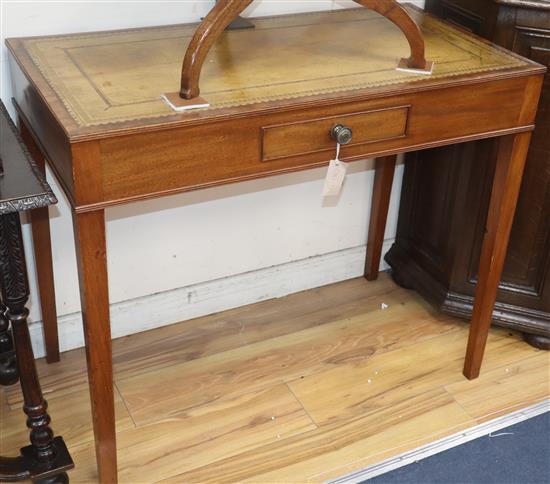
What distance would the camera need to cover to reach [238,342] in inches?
86.0

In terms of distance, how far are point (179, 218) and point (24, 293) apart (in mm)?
665

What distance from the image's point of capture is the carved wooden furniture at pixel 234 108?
1.35 metres

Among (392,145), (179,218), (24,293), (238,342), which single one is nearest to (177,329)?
(238,342)

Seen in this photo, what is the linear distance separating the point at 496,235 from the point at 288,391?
2.09ft

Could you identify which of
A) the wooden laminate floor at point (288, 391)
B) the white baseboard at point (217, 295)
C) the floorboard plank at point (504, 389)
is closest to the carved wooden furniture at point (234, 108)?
the wooden laminate floor at point (288, 391)

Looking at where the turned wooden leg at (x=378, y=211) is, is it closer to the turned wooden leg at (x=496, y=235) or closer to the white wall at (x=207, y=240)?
the white wall at (x=207, y=240)

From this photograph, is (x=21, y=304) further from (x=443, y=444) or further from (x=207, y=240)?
(x=443, y=444)

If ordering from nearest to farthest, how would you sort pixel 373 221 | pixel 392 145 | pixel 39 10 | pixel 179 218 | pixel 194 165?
pixel 194 165, pixel 392 145, pixel 39 10, pixel 179 218, pixel 373 221

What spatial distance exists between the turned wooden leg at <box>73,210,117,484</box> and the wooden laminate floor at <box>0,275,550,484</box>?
Answer: 0.18 m

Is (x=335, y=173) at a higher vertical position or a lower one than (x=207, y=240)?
higher

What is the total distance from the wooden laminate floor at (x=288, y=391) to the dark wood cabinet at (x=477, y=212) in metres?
0.11

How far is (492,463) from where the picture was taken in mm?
1836

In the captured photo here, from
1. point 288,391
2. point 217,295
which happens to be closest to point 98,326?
point 288,391

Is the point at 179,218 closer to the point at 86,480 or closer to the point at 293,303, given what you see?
the point at 293,303
